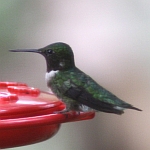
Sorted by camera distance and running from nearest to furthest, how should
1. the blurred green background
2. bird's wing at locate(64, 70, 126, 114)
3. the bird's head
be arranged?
bird's wing at locate(64, 70, 126, 114) → the bird's head → the blurred green background

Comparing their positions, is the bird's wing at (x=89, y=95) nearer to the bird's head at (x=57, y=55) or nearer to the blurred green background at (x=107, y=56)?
the bird's head at (x=57, y=55)

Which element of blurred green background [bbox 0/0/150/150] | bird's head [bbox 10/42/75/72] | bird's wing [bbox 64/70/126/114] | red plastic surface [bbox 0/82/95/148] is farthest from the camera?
blurred green background [bbox 0/0/150/150]

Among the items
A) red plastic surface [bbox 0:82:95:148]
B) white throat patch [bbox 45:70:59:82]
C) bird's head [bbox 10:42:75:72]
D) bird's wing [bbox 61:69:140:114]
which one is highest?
bird's head [bbox 10:42:75:72]

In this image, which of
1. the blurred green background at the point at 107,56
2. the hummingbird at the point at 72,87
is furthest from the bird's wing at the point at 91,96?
the blurred green background at the point at 107,56

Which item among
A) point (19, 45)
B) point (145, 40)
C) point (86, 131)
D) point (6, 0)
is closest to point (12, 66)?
point (19, 45)

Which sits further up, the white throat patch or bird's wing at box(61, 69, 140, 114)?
the white throat patch

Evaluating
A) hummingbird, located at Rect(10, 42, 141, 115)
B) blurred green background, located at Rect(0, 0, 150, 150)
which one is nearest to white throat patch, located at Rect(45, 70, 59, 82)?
hummingbird, located at Rect(10, 42, 141, 115)

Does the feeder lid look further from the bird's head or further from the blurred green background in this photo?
the blurred green background
